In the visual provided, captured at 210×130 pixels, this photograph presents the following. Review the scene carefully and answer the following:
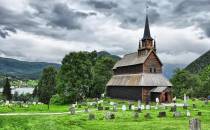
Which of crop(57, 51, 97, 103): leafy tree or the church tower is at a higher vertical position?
the church tower

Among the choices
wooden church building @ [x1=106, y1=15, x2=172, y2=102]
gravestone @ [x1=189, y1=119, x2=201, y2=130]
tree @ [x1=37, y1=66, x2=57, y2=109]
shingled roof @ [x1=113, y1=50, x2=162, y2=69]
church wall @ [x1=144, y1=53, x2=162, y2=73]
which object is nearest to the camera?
gravestone @ [x1=189, y1=119, x2=201, y2=130]

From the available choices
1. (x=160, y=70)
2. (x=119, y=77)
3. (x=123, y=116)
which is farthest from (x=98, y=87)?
(x=123, y=116)

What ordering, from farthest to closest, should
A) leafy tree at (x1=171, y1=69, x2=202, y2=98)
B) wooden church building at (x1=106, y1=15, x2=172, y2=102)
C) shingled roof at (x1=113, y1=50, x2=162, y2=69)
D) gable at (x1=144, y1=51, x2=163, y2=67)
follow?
leafy tree at (x1=171, y1=69, x2=202, y2=98), shingled roof at (x1=113, y1=50, x2=162, y2=69), gable at (x1=144, y1=51, x2=163, y2=67), wooden church building at (x1=106, y1=15, x2=172, y2=102)

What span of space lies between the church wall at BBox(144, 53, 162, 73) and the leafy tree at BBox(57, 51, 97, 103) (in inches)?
549

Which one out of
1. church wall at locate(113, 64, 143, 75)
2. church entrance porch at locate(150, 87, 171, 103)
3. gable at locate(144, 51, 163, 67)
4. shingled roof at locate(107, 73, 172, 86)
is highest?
gable at locate(144, 51, 163, 67)

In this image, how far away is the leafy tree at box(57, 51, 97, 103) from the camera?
8212 cm

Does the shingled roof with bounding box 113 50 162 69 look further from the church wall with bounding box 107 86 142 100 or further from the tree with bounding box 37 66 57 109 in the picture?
the tree with bounding box 37 66 57 109

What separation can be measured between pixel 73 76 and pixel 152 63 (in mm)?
18931

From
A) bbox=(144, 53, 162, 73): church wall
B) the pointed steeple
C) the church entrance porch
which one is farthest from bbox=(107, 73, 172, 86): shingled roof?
the pointed steeple

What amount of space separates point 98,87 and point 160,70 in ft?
93.7

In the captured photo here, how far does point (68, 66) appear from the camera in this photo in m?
82.4

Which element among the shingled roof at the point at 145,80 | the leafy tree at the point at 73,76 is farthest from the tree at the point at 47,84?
the shingled roof at the point at 145,80

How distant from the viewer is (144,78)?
252 ft

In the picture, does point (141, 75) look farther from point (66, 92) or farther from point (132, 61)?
point (66, 92)
